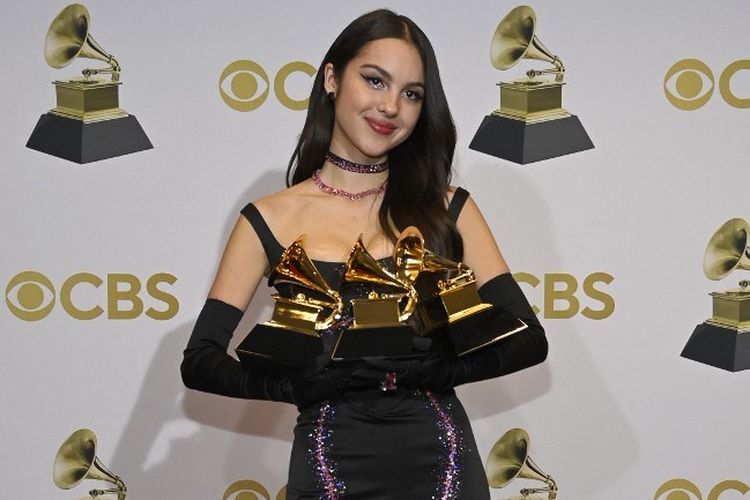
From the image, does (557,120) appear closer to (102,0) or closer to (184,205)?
(184,205)

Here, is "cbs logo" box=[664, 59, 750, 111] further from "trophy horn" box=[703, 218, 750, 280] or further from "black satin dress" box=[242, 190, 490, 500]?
"black satin dress" box=[242, 190, 490, 500]

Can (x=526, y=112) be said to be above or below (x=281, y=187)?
above

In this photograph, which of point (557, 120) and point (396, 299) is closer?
point (396, 299)

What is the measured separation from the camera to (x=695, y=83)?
3486 millimetres

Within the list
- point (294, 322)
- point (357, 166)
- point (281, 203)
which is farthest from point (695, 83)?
point (294, 322)

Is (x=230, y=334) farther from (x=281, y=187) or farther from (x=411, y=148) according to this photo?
(x=281, y=187)

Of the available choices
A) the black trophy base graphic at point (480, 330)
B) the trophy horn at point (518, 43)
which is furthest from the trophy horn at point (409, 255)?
the trophy horn at point (518, 43)

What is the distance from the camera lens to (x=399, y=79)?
8.61ft

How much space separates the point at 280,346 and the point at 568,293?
4.22 feet

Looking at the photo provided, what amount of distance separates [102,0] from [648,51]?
1.37 m

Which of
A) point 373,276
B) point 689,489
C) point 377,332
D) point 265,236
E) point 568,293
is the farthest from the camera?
point 689,489

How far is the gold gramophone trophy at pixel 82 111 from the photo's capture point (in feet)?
11.2

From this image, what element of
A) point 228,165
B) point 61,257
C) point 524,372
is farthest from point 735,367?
point 61,257

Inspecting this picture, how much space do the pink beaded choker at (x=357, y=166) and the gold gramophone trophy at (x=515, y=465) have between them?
1.09 m
